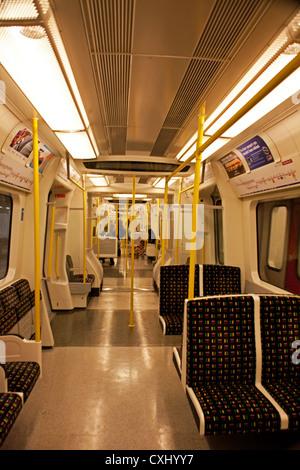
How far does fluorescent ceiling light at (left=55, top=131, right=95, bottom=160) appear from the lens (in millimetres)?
3344

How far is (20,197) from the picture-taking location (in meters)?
3.87

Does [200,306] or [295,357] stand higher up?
[200,306]

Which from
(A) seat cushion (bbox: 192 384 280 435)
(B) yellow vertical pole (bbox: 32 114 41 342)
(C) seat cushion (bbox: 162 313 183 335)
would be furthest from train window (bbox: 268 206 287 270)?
(B) yellow vertical pole (bbox: 32 114 41 342)

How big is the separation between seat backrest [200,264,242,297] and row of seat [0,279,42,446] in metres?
2.47

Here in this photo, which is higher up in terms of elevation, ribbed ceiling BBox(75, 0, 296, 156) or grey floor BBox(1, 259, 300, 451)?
ribbed ceiling BBox(75, 0, 296, 156)

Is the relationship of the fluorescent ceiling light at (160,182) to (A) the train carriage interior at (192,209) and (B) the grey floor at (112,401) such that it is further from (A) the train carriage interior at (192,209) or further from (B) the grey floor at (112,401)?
(B) the grey floor at (112,401)

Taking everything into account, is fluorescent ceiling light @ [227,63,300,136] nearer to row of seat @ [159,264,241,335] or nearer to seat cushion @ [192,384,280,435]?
row of seat @ [159,264,241,335]

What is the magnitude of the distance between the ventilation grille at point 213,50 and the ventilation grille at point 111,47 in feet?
1.67

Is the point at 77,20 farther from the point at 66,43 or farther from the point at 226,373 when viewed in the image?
the point at 226,373

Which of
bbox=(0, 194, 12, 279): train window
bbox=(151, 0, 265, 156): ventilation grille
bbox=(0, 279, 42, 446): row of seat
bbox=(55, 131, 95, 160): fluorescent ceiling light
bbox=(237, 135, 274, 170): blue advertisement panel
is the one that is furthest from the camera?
bbox=(0, 194, 12, 279): train window

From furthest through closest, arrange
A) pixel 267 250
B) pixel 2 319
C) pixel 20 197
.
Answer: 1. pixel 267 250
2. pixel 20 197
3. pixel 2 319

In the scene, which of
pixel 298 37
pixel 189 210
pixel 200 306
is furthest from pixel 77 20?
pixel 189 210

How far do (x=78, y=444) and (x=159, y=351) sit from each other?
1875mm

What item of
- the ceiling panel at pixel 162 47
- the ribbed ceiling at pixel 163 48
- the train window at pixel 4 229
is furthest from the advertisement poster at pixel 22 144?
the ribbed ceiling at pixel 163 48
